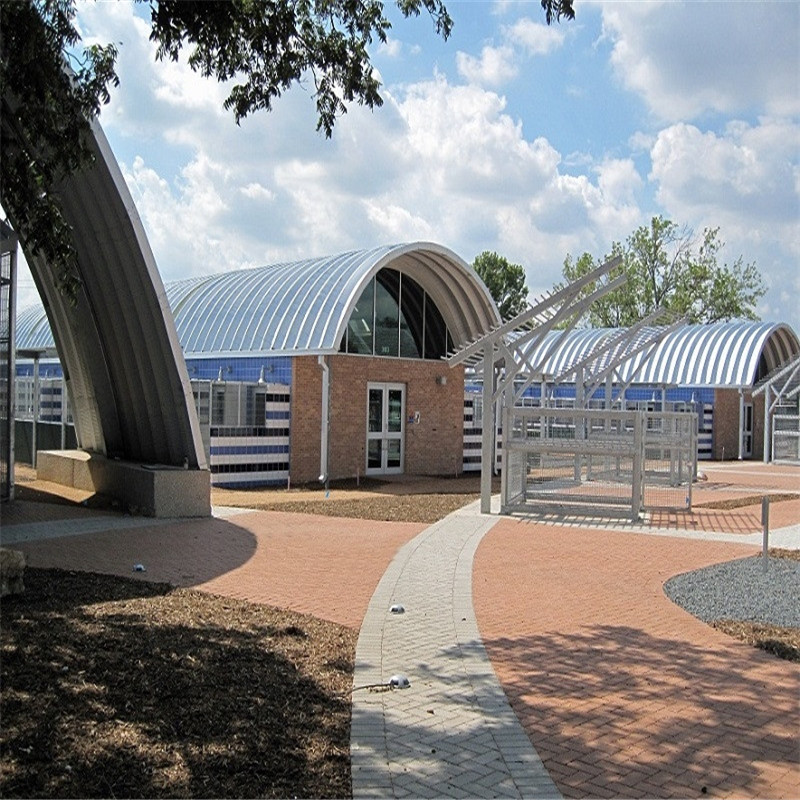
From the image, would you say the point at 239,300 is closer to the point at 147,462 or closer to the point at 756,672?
the point at 147,462

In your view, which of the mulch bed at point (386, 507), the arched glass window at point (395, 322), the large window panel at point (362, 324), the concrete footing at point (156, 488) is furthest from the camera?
the arched glass window at point (395, 322)

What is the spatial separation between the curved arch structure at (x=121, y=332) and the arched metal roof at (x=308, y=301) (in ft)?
18.0

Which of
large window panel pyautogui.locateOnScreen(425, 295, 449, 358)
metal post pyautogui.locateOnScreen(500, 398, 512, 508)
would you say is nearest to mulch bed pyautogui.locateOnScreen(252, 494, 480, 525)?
metal post pyautogui.locateOnScreen(500, 398, 512, 508)

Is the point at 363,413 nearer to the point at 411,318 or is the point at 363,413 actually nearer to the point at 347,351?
the point at 347,351

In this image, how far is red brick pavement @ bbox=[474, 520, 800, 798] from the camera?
4.57 m

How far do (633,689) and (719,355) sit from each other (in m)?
34.1

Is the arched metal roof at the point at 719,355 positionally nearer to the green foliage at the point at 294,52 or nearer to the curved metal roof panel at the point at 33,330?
the curved metal roof panel at the point at 33,330

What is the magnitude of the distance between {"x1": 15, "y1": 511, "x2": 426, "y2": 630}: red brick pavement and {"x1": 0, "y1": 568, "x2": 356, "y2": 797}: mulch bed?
0.87 m

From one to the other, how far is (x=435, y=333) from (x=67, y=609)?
1821 cm

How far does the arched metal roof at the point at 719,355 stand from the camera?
36781 mm

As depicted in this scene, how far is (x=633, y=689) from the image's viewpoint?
5875 mm

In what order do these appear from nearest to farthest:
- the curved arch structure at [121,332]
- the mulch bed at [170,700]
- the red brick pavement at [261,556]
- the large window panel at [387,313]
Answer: the mulch bed at [170,700] → the red brick pavement at [261,556] → the curved arch structure at [121,332] → the large window panel at [387,313]

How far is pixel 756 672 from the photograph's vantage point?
6355mm

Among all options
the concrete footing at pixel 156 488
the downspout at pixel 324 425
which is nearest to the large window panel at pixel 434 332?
the downspout at pixel 324 425
